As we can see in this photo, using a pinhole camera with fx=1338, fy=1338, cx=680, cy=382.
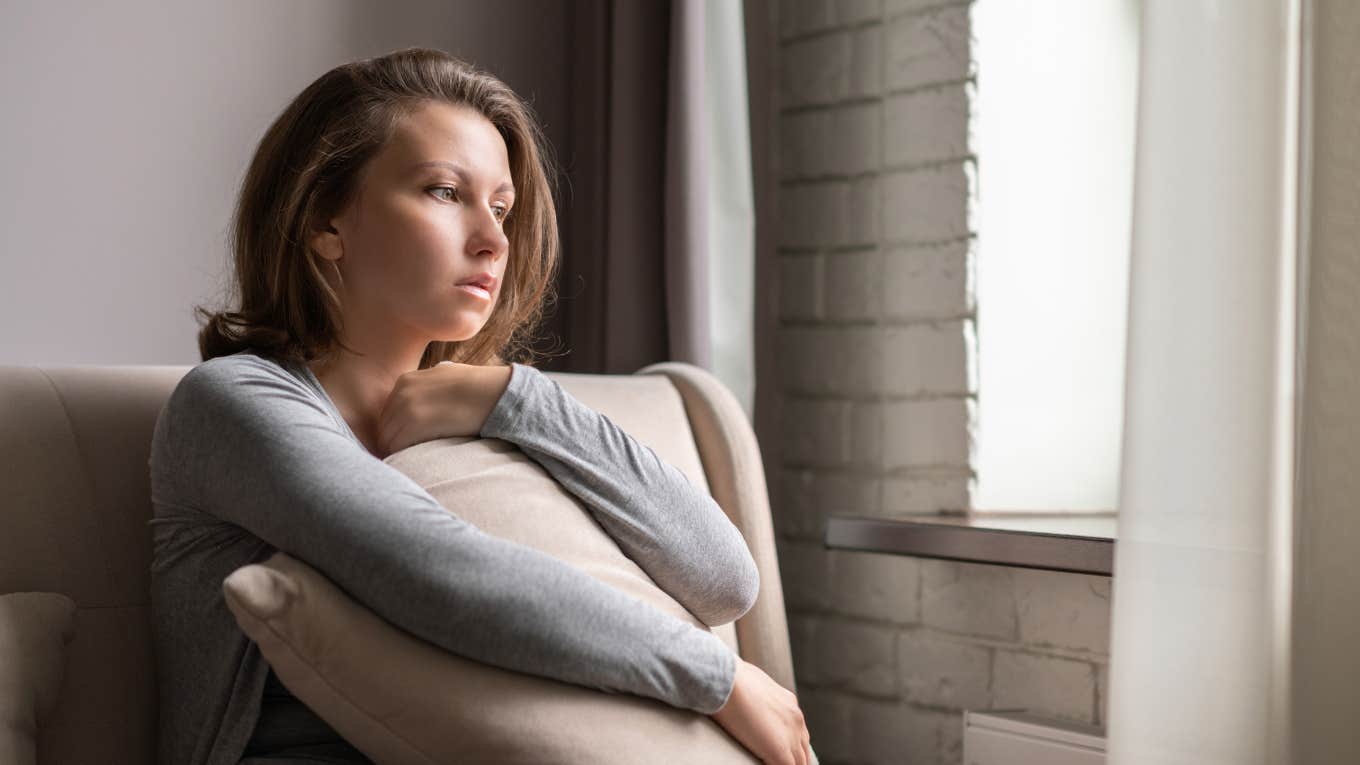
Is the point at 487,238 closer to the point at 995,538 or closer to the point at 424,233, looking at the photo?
the point at 424,233

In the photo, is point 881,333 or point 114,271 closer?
point 114,271

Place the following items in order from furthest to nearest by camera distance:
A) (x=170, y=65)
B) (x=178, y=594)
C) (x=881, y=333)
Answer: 1. (x=881, y=333)
2. (x=170, y=65)
3. (x=178, y=594)

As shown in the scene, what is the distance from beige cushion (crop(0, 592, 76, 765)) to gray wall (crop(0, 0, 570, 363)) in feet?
1.83

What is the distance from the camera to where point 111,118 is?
166 centimetres

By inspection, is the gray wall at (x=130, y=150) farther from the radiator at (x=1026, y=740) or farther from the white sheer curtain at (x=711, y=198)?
the radiator at (x=1026, y=740)

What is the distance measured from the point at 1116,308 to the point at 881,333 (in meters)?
0.36

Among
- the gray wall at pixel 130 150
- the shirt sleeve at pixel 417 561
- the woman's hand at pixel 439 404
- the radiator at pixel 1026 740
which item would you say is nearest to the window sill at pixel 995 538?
the radiator at pixel 1026 740

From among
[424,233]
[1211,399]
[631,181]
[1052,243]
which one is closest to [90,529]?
[424,233]

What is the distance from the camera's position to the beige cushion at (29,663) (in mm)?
1054

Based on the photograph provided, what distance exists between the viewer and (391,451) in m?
1.24

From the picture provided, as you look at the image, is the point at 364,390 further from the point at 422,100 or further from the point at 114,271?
the point at 114,271

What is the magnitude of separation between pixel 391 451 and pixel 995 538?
0.73 m

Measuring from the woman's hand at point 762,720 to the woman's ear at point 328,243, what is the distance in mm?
544

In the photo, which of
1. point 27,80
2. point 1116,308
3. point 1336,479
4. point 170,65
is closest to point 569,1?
point 170,65
